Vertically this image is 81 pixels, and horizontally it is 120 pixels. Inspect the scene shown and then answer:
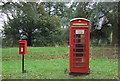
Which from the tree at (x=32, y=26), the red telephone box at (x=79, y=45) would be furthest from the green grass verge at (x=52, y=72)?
the tree at (x=32, y=26)

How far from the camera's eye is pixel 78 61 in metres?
5.40

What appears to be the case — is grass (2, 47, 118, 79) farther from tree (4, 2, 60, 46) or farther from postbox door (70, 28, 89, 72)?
tree (4, 2, 60, 46)

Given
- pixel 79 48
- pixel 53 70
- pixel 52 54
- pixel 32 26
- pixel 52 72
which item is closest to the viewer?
pixel 79 48

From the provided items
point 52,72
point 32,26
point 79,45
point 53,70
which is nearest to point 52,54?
point 53,70

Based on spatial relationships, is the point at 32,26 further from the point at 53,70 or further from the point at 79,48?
the point at 79,48

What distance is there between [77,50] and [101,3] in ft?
23.7

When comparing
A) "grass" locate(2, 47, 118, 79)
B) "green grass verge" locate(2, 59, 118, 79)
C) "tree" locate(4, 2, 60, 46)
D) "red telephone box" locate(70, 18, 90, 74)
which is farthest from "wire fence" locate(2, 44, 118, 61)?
"tree" locate(4, 2, 60, 46)

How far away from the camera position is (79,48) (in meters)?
5.34

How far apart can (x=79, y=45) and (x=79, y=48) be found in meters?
0.10

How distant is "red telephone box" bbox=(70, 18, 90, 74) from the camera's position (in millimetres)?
5258

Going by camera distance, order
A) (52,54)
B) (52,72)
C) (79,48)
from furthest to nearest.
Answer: (52,54), (52,72), (79,48)

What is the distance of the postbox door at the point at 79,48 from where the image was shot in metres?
5.29

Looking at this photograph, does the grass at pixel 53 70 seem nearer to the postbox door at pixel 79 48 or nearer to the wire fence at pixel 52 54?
the postbox door at pixel 79 48

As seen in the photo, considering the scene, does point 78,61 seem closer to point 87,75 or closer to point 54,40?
point 87,75
